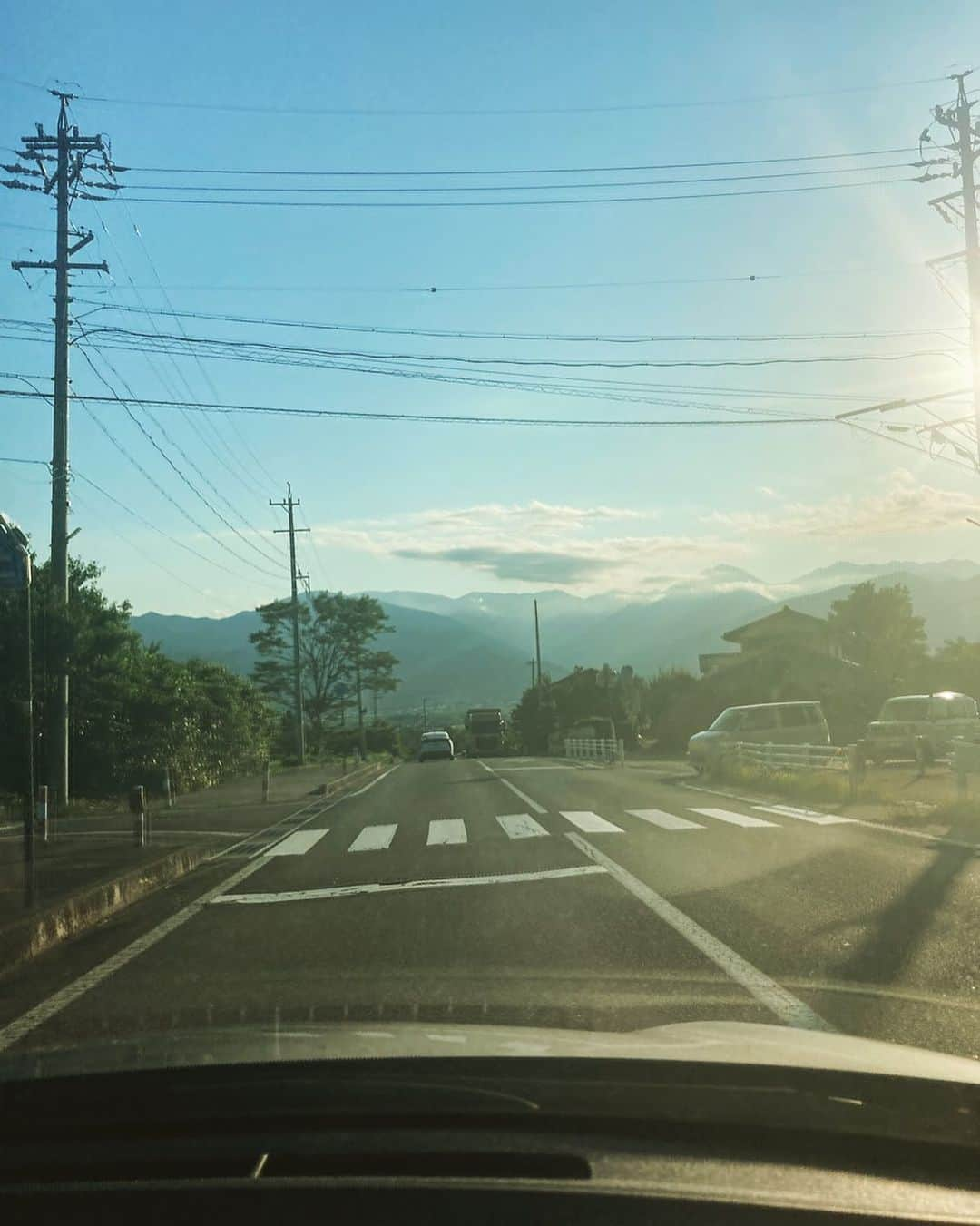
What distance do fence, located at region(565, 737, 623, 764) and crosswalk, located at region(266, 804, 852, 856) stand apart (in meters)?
20.7

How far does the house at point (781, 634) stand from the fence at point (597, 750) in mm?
10588

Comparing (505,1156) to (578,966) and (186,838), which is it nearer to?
(578,966)

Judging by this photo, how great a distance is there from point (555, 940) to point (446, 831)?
331 inches

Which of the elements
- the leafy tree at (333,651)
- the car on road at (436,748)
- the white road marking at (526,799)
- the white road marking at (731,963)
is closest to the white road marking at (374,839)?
the white road marking at (526,799)

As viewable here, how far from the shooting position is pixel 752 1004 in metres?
6.05

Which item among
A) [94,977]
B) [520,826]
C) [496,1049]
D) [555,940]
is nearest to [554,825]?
[520,826]

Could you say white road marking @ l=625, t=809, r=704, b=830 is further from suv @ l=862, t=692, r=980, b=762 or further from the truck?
the truck

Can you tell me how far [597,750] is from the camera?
46.8 m

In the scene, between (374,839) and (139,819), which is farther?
(374,839)

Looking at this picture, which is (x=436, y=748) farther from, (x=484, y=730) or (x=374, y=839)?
(x=374, y=839)

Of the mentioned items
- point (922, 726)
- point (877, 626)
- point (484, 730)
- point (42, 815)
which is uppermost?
point (877, 626)

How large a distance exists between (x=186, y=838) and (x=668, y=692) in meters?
47.2

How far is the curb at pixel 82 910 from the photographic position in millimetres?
8234

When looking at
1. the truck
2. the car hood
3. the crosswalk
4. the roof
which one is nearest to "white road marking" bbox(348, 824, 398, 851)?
the crosswalk
